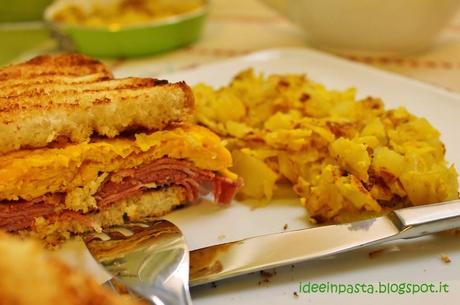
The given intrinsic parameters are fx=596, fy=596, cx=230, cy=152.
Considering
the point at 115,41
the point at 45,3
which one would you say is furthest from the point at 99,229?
the point at 45,3

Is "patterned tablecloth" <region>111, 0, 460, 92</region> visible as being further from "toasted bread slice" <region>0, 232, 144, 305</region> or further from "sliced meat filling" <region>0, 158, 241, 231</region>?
"toasted bread slice" <region>0, 232, 144, 305</region>

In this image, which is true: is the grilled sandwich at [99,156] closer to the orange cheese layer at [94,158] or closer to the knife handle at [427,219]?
the orange cheese layer at [94,158]

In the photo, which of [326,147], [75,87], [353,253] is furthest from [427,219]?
[75,87]

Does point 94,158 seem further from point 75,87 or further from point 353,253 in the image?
point 353,253

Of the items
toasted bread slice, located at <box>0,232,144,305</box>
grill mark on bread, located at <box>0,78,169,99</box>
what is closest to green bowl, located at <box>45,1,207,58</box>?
grill mark on bread, located at <box>0,78,169,99</box>

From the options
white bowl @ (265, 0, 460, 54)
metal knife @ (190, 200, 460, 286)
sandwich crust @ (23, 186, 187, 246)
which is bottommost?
sandwich crust @ (23, 186, 187, 246)

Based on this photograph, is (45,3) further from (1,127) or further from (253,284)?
(253,284)
